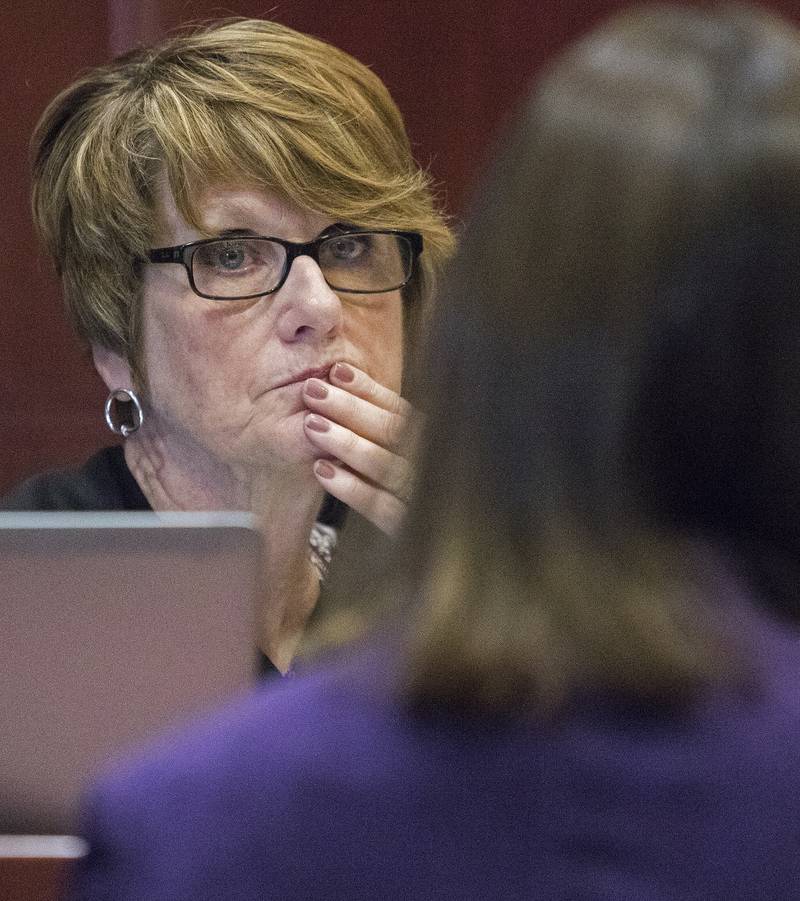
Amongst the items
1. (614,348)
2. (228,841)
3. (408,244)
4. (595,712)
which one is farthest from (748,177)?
(408,244)

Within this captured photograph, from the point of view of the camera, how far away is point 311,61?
1.80 m

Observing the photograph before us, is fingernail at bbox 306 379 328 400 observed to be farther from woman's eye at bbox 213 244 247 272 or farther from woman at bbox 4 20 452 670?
woman's eye at bbox 213 244 247 272

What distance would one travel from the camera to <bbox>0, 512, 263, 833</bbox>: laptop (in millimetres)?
1039

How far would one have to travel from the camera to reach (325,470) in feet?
5.78

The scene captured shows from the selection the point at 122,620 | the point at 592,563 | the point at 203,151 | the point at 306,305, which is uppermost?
the point at 203,151

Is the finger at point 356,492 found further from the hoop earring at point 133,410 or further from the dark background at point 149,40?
the dark background at point 149,40

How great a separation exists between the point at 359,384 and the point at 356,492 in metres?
0.13

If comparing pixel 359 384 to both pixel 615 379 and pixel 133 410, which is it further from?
pixel 615 379

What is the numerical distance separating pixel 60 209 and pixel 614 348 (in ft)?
4.38

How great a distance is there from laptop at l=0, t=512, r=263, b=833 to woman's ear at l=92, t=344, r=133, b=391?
806mm

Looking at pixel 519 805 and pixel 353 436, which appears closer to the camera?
pixel 519 805

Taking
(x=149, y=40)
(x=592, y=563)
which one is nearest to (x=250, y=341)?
(x=149, y=40)

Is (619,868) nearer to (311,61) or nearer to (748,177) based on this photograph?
(748,177)

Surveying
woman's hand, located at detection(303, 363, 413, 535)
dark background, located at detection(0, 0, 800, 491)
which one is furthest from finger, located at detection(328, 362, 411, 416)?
dark background, located at detection(0, 0, 800, 491)
